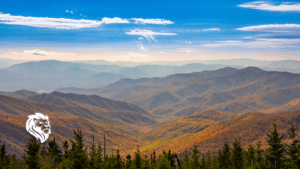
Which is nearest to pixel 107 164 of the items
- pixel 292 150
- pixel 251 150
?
pixel 292 150

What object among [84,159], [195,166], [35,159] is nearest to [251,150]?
[195,166]

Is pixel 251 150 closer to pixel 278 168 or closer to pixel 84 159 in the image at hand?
pixel 278 168

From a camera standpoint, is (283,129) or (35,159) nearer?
(35,159)

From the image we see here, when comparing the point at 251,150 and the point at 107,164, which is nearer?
the point at 107,164

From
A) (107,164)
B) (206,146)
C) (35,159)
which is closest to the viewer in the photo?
(35,159)

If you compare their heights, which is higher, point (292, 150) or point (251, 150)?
point (292, 150)

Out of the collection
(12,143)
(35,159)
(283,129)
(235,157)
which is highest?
(35,159)

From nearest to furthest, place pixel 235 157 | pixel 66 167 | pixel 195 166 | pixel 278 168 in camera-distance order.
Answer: pixel 66 167, pixel 278 168, pixel 195 166, pixel 235 157

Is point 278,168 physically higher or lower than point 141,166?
higher

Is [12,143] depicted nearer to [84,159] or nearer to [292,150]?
[84,159]
